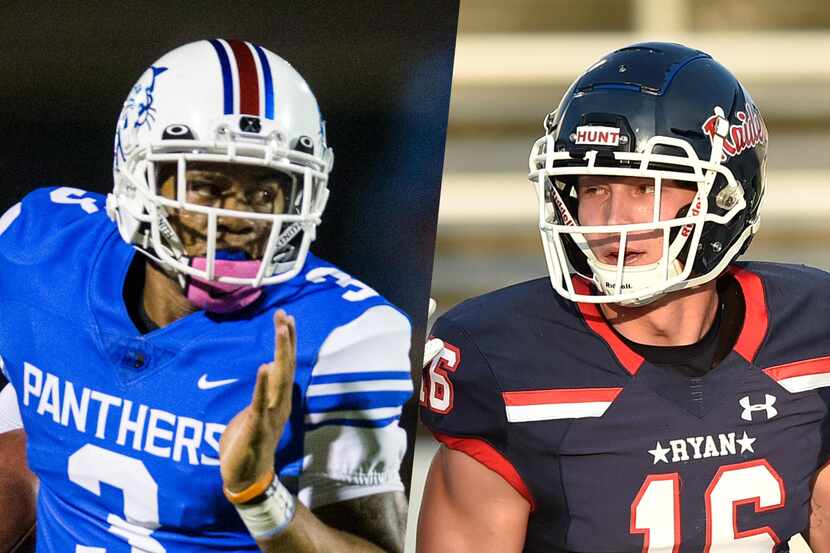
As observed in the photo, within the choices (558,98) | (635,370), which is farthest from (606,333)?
(558,98)

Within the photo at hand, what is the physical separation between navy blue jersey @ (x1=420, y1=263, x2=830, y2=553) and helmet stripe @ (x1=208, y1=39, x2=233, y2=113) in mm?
466

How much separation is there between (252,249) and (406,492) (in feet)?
1.38

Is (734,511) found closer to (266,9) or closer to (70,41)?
(266,9)

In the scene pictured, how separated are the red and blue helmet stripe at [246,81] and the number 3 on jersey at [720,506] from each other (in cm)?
73

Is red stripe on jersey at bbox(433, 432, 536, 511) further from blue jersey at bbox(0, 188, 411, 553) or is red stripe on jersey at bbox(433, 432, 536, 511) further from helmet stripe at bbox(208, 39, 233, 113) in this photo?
helmet stripe at bbox(208, 39, 233, 113)

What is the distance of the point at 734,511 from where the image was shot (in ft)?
5.80

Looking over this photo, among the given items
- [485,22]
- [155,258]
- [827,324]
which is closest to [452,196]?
[485,22]

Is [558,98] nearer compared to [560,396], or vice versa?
[560,396]

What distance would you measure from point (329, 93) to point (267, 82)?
5.6 inches

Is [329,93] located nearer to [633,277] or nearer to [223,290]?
[223,290]

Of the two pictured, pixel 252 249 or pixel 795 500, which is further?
pixel 795 500

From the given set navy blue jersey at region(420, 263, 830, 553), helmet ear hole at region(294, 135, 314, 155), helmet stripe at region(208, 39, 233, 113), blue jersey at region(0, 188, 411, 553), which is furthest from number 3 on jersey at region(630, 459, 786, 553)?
helmet stripe at region(208, 39, 233, 113)

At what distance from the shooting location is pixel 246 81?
1601 millimetres

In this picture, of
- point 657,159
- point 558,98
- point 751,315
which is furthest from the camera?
point 558,98
